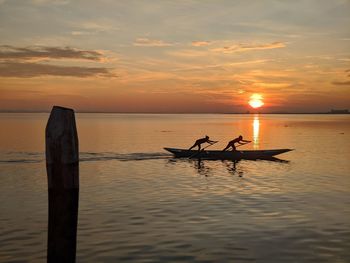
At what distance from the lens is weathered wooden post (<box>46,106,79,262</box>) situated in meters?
6.12

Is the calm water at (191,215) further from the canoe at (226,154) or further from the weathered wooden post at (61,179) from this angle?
the canoe at (226,154)

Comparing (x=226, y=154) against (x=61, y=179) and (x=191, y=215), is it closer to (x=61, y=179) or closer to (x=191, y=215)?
(x=191, y=215)

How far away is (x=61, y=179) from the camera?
6.20 m

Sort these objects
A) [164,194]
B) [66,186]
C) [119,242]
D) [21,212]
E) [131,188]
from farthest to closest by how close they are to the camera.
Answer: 1. [131,188]
2. [164,194]
3. [21,212]
4. [119,242]
5. [66,186]

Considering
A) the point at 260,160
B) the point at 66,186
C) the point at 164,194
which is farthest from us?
the point at 260,160

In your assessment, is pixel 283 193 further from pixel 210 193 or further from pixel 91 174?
pixel 91 174

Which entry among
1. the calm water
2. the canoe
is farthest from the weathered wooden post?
the canoe

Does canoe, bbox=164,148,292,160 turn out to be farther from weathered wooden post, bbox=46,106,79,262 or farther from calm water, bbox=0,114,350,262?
weathered wooden post, bbox=46,106,79,262

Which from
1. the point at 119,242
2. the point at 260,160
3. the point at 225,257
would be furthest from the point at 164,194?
the point at 260,160

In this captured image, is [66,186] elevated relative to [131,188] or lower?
elevated

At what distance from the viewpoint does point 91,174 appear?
92.2 feet

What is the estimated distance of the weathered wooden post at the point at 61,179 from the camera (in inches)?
241

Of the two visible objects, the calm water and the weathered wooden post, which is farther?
the calm water

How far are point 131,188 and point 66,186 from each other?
16492mm
